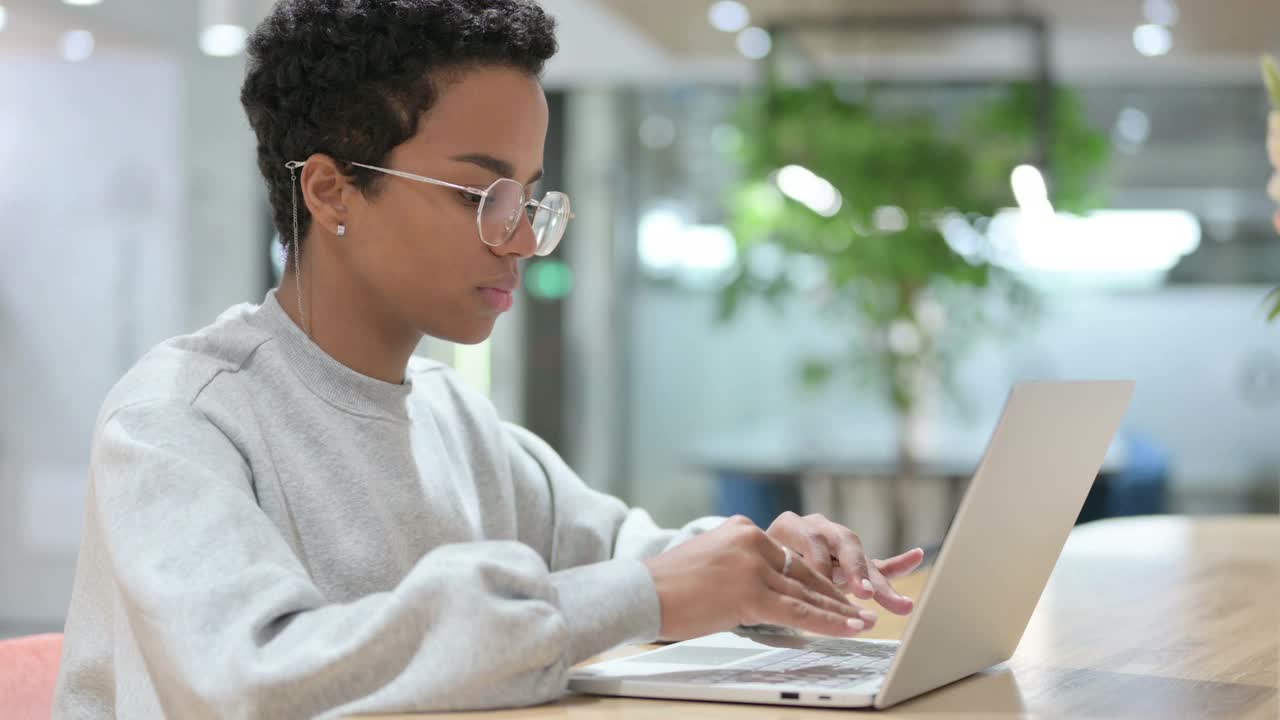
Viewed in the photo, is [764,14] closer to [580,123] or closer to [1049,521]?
[580,123]

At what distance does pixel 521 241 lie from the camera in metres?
1.26

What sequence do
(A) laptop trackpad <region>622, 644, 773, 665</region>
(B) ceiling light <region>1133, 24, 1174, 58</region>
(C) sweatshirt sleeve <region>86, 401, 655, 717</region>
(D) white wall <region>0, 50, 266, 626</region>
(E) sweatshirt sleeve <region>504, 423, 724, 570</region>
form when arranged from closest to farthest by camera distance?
(C) sweatshirt sleeve <region>86, 401, 655, 717</region>, (A) laptop trackpad <region>622, 644, 773, 665</region>, (E) sweatshirt sleeve <region>504, 423, 724, 570</region>, (D) white wall <region>0, 50, 266, 626</region>, (B) ceiling light <region>1133, 24, 1174, 58</region>

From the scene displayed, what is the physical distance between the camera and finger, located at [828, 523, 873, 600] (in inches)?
48.9

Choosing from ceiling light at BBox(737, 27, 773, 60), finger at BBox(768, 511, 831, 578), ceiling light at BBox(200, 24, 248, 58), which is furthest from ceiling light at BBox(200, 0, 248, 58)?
finger at BBox(768, 511, 831, 578)

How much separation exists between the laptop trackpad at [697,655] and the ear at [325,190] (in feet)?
1.55

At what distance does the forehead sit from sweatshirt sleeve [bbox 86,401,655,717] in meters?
0.37

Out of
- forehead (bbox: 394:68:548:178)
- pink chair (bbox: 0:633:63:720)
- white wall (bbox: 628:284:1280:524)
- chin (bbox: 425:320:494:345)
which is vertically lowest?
white wall (bbox: 628:284:1280:524)

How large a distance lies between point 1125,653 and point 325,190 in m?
0.83

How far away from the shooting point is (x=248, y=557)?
986 mm

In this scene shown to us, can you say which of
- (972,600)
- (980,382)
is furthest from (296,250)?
(980,382)

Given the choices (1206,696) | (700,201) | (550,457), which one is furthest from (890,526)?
(1206,696)

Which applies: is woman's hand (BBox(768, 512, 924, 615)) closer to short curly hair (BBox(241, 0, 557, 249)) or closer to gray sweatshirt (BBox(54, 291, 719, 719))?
gray sweatshirt (BBox(54, 291, 719, 719))

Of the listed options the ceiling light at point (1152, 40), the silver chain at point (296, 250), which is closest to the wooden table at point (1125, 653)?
the silver chain at point (296, 250)

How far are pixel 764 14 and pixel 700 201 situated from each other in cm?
83
